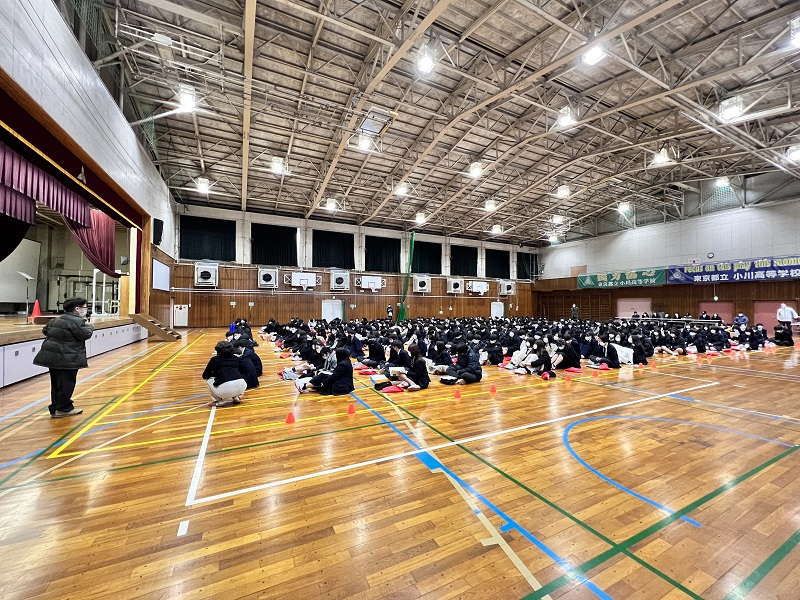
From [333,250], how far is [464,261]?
13241mm

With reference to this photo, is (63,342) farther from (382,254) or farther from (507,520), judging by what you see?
(382,254)

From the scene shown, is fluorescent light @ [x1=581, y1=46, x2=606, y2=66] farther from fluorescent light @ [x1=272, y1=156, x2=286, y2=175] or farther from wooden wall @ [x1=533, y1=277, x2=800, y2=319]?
wooden wall @ [x1=533, y1=277, x2=800, y2=319]

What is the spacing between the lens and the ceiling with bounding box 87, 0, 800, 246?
379 inches

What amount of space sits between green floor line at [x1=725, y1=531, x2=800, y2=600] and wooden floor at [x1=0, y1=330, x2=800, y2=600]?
0.02 m

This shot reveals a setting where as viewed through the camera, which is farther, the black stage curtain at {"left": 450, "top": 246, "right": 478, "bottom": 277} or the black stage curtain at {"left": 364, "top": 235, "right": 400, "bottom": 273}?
the black stage curtain at {"left": 450, "top": 246, "right": 478, "bottom": 277}

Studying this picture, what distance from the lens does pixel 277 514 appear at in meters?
2.71

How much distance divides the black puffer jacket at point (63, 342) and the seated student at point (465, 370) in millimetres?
6462

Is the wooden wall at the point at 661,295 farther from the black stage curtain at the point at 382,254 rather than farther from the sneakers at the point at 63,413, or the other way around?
the sneakers at the point at 63,413

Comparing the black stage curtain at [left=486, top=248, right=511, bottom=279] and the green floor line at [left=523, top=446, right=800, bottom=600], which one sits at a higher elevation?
the black stage curtain at [left=486, top=248, right=511, bottom=279]

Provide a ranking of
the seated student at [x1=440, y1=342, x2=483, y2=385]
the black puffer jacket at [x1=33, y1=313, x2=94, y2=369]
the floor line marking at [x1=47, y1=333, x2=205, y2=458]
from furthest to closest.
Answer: the seated student at [x1=440, y1=342, x2=483, y2=385] < the black puffer jacket at [x1=33, y1=313, x2=94, y2=369] < the floor line marking at [x1=47, y1=333, x2=205, y2=458]

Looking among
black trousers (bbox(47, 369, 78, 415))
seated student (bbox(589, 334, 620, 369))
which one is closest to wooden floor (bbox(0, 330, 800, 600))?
black trousers (bbox(47, 369, 78, 415))

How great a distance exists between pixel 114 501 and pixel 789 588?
482cm

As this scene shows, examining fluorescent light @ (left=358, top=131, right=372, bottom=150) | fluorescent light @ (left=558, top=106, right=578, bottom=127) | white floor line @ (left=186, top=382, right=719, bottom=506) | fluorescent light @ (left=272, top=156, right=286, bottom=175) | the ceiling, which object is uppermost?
the ceiling

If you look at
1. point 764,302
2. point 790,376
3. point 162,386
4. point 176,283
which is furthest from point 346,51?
point 764,302
